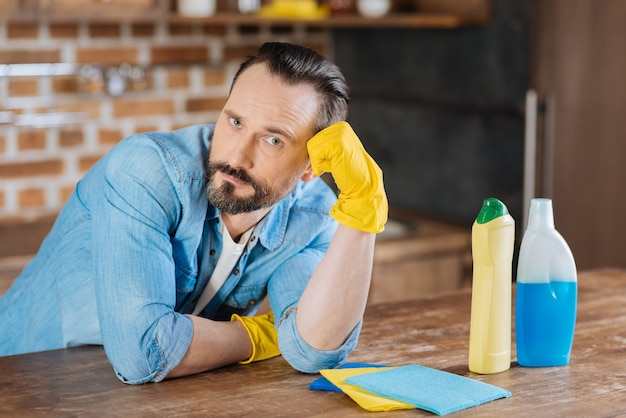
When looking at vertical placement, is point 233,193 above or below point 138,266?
above

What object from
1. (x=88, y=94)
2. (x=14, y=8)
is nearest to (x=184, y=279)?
(x=14, y=8)

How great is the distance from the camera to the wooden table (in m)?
1.49

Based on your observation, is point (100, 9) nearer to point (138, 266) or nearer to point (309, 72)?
point (309, 72)

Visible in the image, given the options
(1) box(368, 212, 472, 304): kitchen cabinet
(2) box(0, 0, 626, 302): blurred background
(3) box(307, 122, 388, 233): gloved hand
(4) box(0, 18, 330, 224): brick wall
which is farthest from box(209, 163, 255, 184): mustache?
(4) box(0, 18, 330, 224): brick wall

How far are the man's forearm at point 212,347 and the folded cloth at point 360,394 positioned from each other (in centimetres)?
17

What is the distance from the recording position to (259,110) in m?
1.72

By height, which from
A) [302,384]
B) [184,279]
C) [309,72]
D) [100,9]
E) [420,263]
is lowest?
[420,263]

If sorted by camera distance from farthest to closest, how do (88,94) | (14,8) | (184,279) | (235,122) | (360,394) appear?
(88,94)
(14,8)
(184,279)
(235,122)
(360,394)

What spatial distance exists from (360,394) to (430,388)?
0.40 ft

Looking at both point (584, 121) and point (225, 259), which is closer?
point (225, 259)

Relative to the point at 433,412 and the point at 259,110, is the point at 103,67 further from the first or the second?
the point at 433,412

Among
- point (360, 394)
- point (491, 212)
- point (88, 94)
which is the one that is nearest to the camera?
point (360, 394)

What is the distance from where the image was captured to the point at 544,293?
168 cm

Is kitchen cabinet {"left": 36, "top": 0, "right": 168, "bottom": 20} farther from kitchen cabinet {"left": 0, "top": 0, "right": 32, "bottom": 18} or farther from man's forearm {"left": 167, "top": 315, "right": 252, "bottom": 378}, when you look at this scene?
man's forearm {"left": 167, "top": 315, "right": 252, "bottom": 378}
